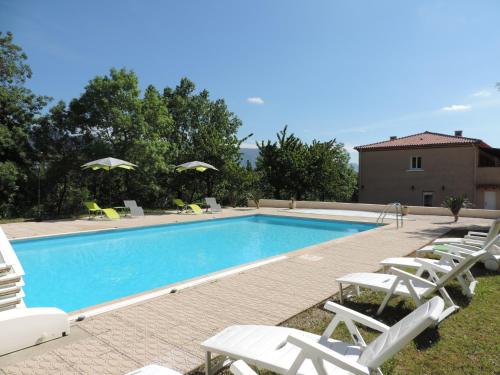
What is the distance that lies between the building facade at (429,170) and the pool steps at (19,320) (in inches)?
1031

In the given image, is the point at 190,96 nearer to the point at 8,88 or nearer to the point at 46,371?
the point at 8,88

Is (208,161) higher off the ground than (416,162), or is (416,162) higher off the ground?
(416,162)

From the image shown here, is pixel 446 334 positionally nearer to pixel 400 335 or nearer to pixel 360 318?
pixel 360 318

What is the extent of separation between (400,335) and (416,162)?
2691 cm

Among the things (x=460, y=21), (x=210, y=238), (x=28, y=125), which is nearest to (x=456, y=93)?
(x=460, y=21)

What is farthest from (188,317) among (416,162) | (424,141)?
(424,141)

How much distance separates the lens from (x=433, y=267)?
15.6 ft

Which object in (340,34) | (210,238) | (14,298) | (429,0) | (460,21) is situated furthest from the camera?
(340,34)

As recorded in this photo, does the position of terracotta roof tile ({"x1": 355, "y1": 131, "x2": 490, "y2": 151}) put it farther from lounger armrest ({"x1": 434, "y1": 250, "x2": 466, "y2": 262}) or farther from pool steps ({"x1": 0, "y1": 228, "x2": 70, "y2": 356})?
pool steps ({"x1": 0, "y1": 228, "x2": 70, "y2": 356})

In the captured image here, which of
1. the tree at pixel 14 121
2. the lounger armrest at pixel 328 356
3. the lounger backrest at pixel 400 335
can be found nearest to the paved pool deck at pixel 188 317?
the lounger armrest at pixel 328 356

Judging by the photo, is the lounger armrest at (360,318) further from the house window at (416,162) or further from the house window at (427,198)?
the house window at (416,162)

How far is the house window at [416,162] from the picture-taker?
1012 inches

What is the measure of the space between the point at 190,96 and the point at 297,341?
3347cm

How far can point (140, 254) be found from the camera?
1044 cm
